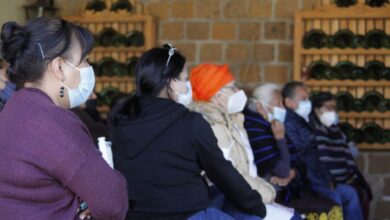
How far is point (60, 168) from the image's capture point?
153cm

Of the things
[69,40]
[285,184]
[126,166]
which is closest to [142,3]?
[285,184]

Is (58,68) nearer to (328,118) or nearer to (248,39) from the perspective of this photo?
(328,118)

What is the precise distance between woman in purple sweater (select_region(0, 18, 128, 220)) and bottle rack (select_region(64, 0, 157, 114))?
3585 mm

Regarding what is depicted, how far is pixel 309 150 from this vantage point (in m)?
4.16

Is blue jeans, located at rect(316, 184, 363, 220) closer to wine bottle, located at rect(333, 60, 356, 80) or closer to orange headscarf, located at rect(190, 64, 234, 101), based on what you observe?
wine bottle, located at rect(333, 60, 356, 80)

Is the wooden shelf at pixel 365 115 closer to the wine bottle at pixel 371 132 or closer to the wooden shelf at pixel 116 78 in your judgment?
the wine bottle at pixel 371 132

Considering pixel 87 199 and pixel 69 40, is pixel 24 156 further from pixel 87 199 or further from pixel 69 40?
pixel 69 40

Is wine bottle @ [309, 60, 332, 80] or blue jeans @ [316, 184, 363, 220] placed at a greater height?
wine bottle @ [309, 60, 332, 80]

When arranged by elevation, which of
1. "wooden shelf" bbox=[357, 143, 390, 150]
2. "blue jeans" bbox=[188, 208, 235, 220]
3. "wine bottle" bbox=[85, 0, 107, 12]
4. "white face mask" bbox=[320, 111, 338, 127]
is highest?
"wine bottle" bbox=[85, 0, 107, 12]

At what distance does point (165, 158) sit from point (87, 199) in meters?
0.83

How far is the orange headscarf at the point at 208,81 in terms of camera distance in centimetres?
332

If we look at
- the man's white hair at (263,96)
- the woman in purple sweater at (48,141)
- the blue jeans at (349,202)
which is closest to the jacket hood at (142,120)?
the woman in purple sweater at (48,141)

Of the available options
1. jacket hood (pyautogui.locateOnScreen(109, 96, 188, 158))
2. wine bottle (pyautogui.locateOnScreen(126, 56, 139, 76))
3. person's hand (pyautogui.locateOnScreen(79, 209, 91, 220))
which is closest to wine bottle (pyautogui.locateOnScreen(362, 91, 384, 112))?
wine bottle (pyautogui.locateOnScreen(126, 56, 139, 76))

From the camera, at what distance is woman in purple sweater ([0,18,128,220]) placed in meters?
1.54
